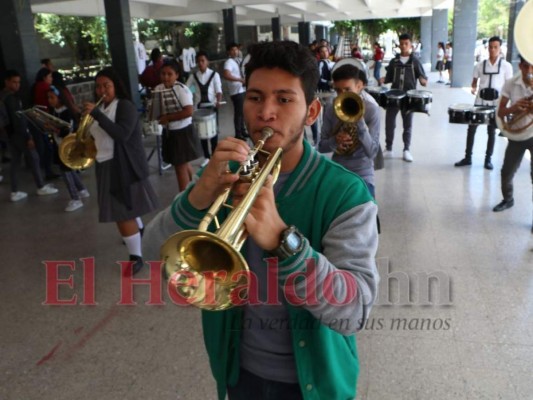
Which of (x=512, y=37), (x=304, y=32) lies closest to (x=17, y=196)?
(x=512, y=37)

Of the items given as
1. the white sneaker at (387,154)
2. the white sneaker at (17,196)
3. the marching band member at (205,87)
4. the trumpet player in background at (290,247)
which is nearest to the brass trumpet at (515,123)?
the white sneaker at (387,154)

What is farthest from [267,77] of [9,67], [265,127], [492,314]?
[9,67]

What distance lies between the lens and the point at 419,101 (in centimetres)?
723

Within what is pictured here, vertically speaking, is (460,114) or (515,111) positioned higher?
(515,111)

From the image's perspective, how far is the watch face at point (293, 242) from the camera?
112cm

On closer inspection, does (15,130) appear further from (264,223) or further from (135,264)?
(264,223)

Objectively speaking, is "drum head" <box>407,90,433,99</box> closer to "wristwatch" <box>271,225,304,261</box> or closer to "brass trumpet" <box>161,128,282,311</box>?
"brass trumpet" <box>161,128,282,311</box>

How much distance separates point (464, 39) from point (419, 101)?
33.7 feet

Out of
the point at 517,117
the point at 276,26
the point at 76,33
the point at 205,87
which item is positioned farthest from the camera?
the point at 276,26

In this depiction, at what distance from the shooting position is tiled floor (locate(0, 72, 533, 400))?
2703 mm

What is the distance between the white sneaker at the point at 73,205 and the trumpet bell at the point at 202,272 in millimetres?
5034

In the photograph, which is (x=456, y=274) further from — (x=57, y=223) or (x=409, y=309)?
(x=57, y=223)

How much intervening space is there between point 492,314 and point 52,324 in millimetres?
3015

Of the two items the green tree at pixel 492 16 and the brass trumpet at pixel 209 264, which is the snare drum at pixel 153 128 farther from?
the green tree at pixel 492 16
